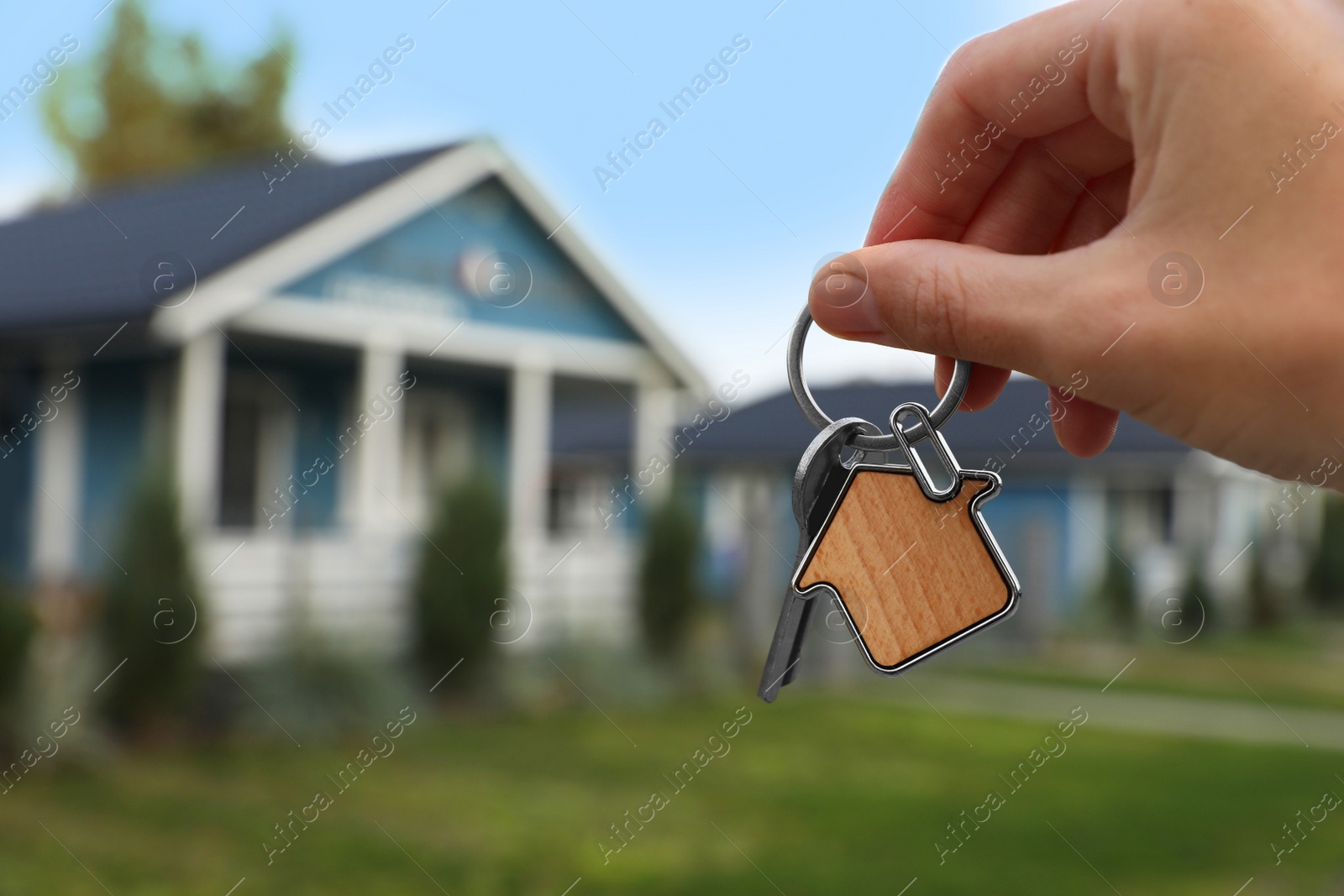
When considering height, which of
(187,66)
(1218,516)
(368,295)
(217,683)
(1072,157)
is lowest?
(1218,516)

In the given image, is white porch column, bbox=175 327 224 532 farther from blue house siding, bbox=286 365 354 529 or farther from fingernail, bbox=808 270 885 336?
fingernail, bbox=808 270 885 336

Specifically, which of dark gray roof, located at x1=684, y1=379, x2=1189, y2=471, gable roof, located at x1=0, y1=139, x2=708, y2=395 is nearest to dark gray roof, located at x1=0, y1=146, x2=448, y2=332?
gable roof, located at x1=0, y1=139, x2=708, y2=395

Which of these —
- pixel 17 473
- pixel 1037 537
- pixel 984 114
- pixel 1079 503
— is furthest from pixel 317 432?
pixel 1079 503

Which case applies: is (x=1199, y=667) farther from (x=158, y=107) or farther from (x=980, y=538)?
(x=158, y=107)

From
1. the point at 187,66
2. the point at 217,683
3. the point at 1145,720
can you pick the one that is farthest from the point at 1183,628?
the point at 187,66

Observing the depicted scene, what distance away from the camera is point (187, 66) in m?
33.0

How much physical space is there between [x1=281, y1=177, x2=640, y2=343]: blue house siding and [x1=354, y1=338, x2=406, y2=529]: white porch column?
69 centimetres

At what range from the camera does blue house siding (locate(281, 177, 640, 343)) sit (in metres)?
13.0

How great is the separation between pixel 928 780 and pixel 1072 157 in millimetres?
7986

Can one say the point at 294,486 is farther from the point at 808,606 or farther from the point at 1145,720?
the point at 808,606

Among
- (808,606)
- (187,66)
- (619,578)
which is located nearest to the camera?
(808,606)

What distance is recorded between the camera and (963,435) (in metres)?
24.9

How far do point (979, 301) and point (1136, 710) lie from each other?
1252cm

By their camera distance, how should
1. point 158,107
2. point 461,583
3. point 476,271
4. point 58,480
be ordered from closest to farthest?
point 461,583, point 58,480, point 476,271, point 158,107
